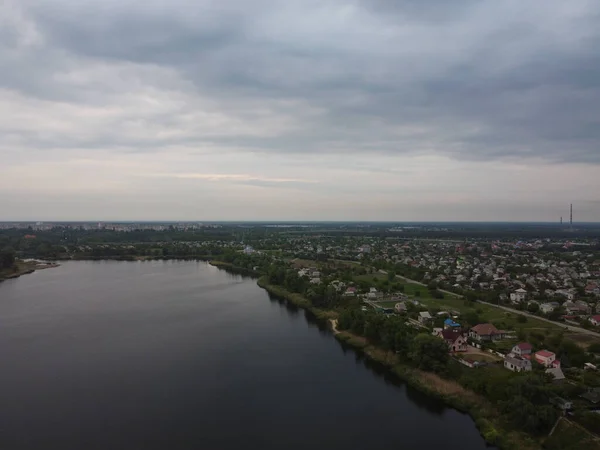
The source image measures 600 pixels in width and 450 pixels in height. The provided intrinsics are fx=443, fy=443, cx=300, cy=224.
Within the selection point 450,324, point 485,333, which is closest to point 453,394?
point 485,333

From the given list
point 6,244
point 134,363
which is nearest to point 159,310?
point 134,363

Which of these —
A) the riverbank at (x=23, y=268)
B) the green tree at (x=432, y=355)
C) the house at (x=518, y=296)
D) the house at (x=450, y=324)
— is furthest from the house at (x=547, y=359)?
the riverbank at (x=23, y=268)

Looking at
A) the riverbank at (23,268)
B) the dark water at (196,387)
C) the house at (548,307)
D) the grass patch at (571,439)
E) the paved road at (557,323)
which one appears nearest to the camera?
the grass patch at (571,439)

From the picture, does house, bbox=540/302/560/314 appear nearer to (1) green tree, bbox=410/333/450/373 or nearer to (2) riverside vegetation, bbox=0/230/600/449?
(2) riverside vegetation, bbox=0/230/600/449

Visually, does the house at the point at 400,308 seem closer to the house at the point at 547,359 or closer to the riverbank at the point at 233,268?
the house at the point at 547,359

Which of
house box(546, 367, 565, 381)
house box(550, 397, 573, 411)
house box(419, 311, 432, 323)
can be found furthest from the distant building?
house box(550, 397, 573, 411)

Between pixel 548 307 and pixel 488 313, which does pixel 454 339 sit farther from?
pixel 548 307
